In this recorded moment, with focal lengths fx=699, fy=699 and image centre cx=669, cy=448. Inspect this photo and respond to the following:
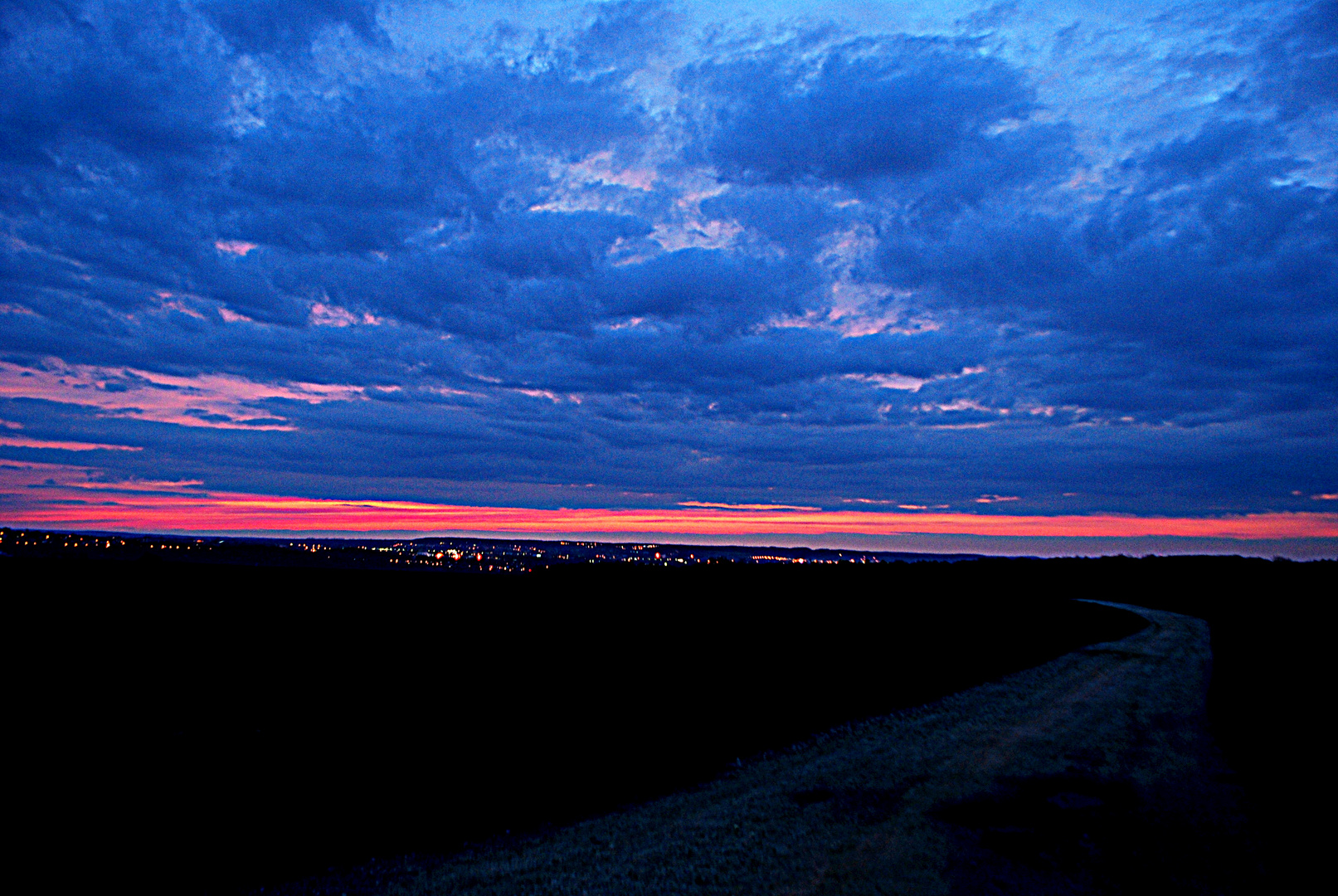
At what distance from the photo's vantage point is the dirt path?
8523mm

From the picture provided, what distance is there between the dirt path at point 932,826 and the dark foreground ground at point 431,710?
2.51 feet

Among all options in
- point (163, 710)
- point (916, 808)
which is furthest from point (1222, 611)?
point (163, 710)

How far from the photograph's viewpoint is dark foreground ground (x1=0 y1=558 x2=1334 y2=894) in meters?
10.8

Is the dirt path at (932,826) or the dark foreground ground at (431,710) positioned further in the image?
the dark foreground ground at (431,710)

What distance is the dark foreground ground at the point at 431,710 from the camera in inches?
424

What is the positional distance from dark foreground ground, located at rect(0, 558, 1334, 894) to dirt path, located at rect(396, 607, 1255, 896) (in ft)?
2.51

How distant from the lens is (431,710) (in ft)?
60.5

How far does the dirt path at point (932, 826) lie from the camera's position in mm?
8523

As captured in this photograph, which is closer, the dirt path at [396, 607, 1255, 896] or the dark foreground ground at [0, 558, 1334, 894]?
the dirt path at [396, 607, 1255, 896]

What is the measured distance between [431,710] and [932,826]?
13202 mm

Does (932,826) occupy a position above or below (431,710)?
above

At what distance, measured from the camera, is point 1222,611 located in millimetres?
51062

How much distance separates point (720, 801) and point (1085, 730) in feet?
30.8

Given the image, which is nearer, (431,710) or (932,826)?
(932,826)
